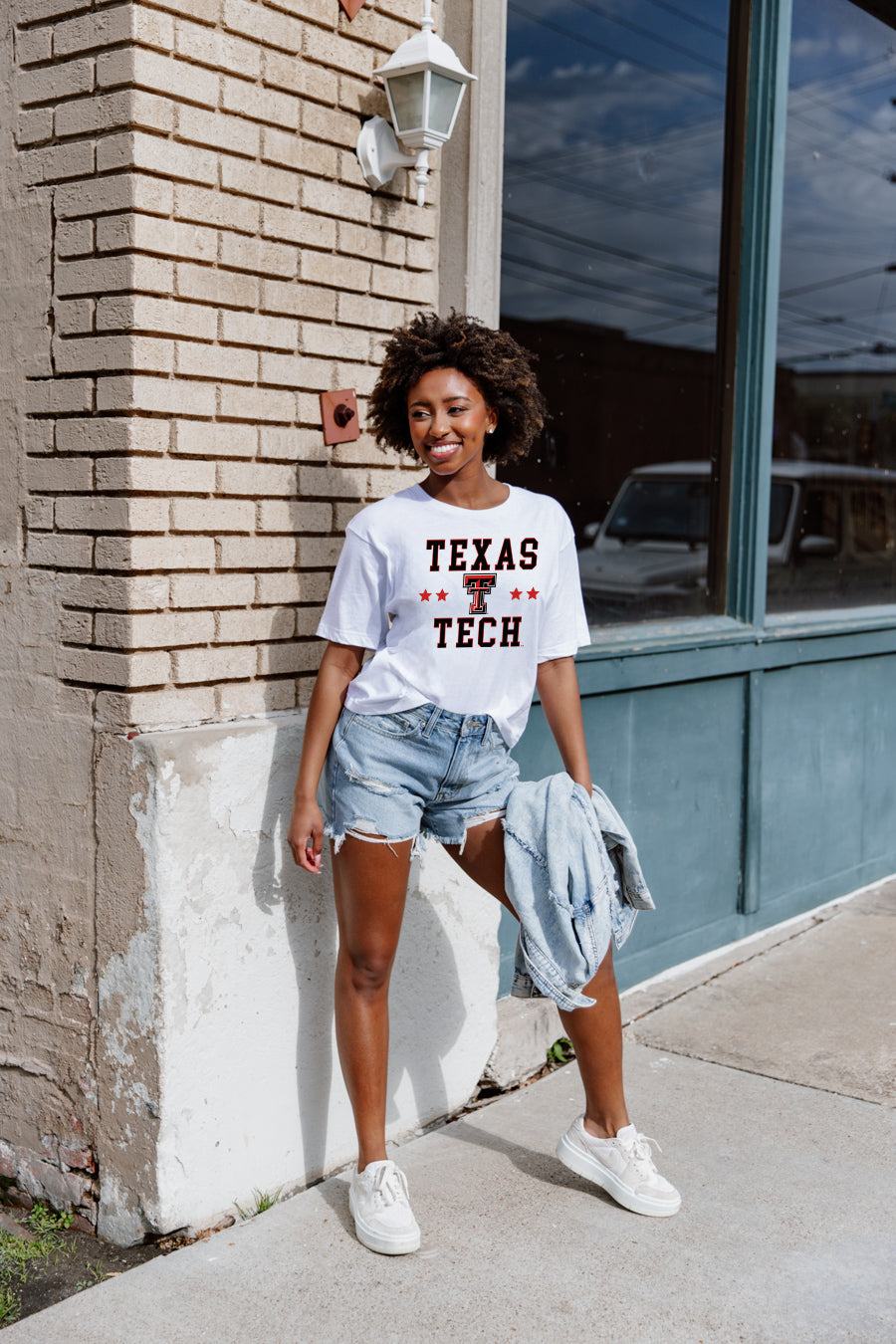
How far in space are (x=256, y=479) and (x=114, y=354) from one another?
1.39 feet

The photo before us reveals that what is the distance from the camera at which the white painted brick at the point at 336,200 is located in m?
3.11

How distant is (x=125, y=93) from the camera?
2723 mm

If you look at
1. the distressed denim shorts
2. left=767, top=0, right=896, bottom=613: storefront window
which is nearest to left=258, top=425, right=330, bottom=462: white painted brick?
the distressed denim shorts

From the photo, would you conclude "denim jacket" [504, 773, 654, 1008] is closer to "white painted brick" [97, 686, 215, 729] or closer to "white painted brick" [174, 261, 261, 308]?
"white painted brick" [97, 686, 215, 729]

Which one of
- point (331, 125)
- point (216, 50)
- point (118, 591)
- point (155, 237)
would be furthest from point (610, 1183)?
point (216, 50)

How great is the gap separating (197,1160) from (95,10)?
2460 mm

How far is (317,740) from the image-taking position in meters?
2.84

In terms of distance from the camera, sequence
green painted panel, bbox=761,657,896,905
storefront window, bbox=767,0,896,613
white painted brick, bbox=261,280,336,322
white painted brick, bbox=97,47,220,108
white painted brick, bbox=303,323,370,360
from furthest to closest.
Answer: storefront window, bbox=767,0,896,613
green painted panel, bbox=761,657,896,905
white painted brick, bbox=303,323,370,360
white painted brick, bbox=261,280,336,322
white painted brick, bbox=97,47,220,108

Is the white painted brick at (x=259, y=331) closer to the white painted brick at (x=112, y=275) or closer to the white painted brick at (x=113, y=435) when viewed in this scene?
the white painted brick at (x=112, y=275)

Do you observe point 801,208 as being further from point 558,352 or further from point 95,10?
point 95,10

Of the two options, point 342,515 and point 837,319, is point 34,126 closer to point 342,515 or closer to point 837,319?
point 342,515

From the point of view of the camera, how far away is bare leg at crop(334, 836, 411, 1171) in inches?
112

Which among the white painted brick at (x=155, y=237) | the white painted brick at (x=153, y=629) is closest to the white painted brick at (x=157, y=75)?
the white painted brick at (x=155, y=237)

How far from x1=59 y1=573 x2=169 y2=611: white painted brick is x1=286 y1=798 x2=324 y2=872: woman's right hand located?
0.52 m
